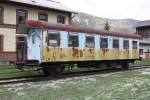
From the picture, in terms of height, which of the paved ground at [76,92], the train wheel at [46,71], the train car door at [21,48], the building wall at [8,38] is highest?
the building wall at [8,38]

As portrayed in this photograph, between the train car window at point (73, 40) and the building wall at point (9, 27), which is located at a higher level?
the building wall at point (9, 27)

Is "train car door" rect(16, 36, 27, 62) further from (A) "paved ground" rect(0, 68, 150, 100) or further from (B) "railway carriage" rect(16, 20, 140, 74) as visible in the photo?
(A) "paved ground" rect(0, 68, 150, 100)

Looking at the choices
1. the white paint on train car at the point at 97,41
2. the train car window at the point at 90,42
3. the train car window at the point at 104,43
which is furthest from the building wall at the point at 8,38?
the train car window at the point at 90,42

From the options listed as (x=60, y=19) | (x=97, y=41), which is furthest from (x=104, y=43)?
(x=60, y=19)

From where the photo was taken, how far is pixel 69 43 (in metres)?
19.5

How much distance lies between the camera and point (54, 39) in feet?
60.9

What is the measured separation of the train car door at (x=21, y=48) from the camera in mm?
18125

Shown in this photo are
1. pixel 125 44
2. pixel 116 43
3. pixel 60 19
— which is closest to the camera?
pixel 116 43

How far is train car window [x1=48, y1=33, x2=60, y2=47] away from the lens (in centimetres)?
1823

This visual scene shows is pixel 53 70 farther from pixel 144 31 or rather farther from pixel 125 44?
pixel 144 31

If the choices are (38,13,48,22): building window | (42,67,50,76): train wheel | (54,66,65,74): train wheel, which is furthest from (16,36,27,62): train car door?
(38,13,48,22): building window

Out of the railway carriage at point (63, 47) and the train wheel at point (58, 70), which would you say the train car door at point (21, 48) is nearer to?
the railway carriage at point (63, 47)

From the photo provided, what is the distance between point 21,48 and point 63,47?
2318 millimetres

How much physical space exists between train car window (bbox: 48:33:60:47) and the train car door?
4.39 ft
